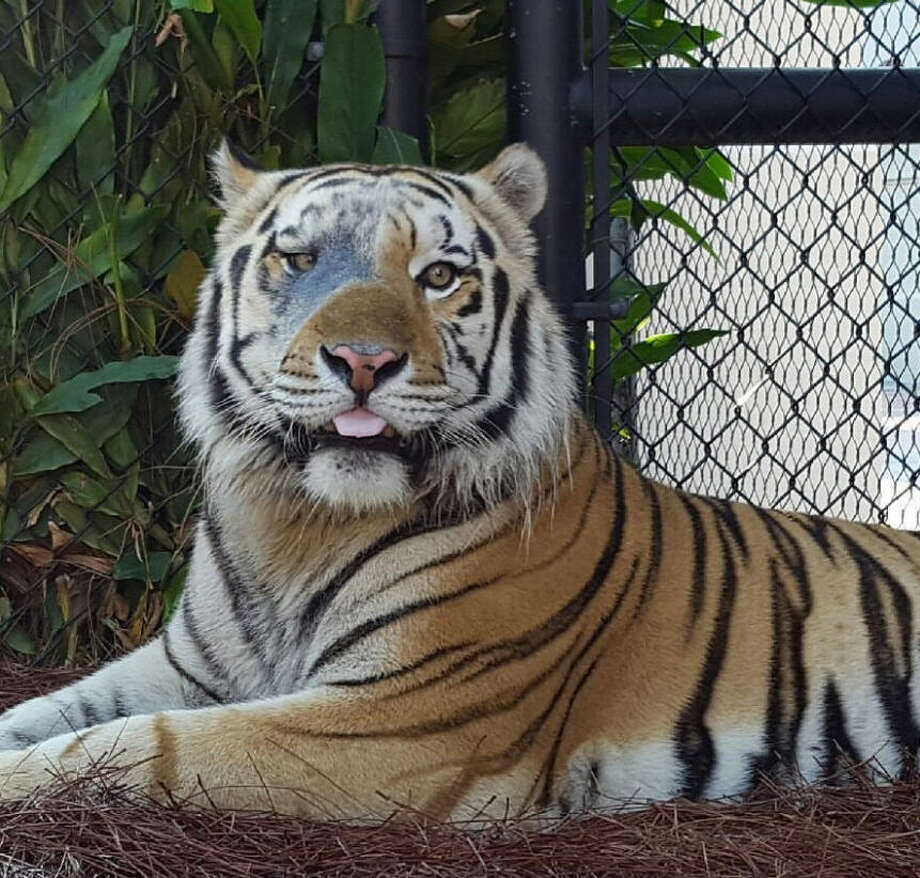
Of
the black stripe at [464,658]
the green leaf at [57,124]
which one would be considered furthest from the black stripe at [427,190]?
the green leaf at [57,124]

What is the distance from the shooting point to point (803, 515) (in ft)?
8.45

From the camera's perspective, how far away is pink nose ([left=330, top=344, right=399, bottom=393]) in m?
1.89

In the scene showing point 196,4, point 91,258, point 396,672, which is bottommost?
point 396,672

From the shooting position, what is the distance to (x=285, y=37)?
9.32 ft

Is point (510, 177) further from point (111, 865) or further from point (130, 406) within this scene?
point (111, 865)

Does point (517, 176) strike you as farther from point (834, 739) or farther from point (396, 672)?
point (834, 739)

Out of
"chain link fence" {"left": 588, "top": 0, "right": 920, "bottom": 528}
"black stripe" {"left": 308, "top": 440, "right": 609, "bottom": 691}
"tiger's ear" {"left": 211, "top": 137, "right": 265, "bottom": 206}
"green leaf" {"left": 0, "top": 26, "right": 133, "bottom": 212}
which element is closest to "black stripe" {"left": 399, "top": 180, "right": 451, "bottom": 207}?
"tiger's ear" {"left": 211, "top": 137, "right": 265, "bottom": 206}

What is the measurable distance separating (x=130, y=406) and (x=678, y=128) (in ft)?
4.29

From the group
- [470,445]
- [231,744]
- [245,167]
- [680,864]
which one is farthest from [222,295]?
[680,864]

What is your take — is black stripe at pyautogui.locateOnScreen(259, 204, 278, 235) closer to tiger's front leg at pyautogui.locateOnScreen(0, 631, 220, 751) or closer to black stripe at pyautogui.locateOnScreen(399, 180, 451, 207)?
black stripe at pyautogui.locateOnScreen(399, 180, 451, 207)

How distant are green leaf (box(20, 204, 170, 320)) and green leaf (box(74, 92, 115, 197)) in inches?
4.2

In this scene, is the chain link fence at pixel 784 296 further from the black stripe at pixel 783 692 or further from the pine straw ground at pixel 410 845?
the pine straw ground at pixel 410 845

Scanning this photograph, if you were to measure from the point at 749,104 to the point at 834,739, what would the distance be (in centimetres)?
131

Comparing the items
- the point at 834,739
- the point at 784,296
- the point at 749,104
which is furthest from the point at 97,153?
the point at 784,296
